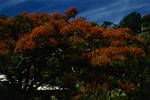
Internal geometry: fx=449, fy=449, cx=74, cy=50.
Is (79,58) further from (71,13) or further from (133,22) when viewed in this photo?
(133,22)

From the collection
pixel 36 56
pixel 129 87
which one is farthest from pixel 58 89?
pixel 129 87

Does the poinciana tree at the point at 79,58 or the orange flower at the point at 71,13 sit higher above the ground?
the orange flower at the point at 71,13

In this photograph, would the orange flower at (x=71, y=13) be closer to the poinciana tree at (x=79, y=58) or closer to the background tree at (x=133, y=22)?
the poinciana tree at (x=79, y=58)

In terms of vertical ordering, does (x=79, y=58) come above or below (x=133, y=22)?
→ below

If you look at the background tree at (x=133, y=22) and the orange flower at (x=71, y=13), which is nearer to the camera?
the orange flower at (x=71, y=13)

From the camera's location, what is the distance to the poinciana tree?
70.2ft

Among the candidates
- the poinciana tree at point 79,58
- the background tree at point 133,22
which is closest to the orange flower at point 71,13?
the poinciana tree at point 79,58

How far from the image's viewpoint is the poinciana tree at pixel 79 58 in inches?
843

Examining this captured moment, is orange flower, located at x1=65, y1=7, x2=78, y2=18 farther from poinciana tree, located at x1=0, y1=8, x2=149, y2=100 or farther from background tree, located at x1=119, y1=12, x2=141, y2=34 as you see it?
background tree, located at x1=119, y1=12, x2=141, y2=34

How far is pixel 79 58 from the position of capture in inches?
848

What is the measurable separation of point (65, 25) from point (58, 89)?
4.70 m

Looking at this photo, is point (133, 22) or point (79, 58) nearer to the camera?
point (79, 58)

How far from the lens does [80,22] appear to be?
2214 cm

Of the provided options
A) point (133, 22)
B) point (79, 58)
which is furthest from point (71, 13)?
point (133, 22)
